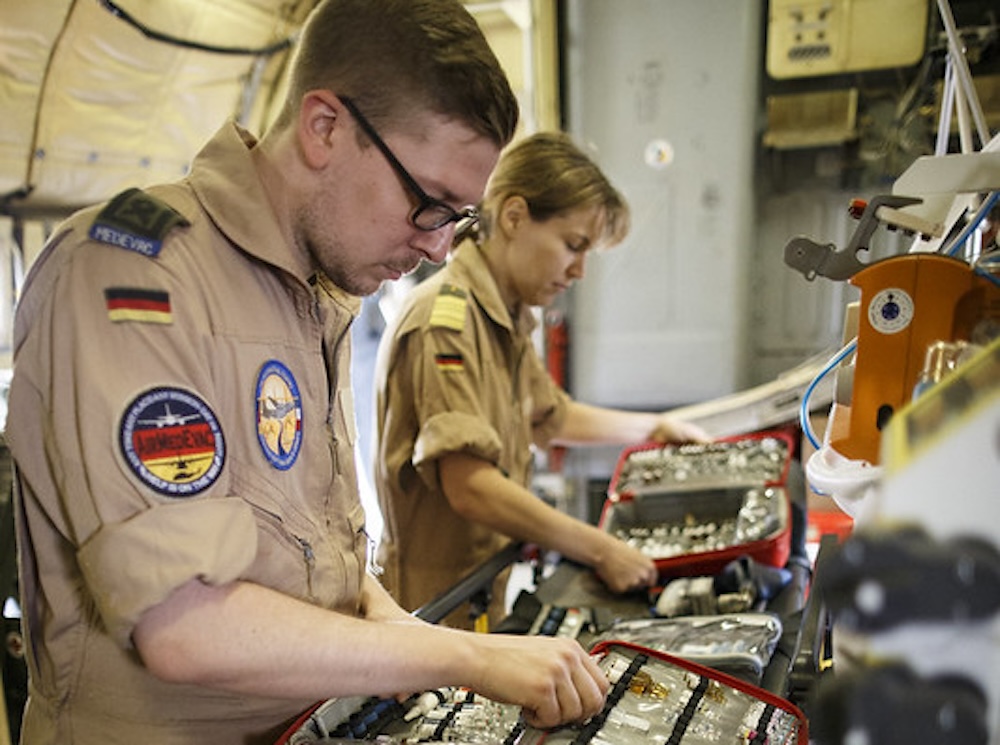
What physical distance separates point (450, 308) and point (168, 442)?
42.0 inches

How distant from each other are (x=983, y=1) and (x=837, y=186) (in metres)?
0.84

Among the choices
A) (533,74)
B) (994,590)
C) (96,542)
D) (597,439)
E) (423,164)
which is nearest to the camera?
(994,590)

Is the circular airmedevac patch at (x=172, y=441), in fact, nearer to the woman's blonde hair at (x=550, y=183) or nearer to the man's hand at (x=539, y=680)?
the man's hand at (x=539, y=680)

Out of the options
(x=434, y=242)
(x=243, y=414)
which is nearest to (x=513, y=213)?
(x=434, y=242)

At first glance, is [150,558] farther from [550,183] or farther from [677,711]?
[550,183]

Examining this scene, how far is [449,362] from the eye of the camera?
1839 millimetres

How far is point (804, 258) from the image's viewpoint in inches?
44.7

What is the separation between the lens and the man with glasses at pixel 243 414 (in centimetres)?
85

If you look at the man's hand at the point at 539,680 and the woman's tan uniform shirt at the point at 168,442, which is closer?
the woman's tan uniform shirt at the point at 168,442

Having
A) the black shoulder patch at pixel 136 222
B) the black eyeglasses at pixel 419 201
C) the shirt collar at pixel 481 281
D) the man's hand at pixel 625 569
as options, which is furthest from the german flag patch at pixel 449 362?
the black shoulder patch at pixel 136 222

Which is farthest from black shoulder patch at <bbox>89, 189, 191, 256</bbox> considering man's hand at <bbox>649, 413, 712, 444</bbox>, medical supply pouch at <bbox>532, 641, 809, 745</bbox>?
man's hand at <bbox>649, 413, 712, 444</bbox>

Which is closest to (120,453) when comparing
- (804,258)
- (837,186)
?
(804,258)

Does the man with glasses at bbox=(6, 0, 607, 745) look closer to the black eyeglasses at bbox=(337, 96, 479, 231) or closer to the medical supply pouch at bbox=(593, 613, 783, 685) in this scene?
the black eyeglasses at bbox=(337, 96, 479, 231)

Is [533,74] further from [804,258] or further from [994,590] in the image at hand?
[994,590]
